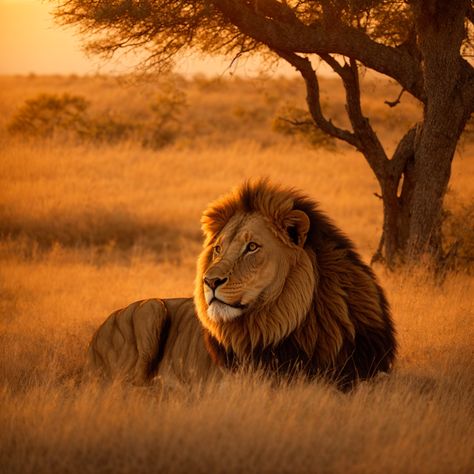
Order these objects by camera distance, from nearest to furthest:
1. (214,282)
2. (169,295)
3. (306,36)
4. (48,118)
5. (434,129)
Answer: (214,282) → (306,36) → (434,129) → (169,295) → (48,118)

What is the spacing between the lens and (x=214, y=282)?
5.14 metres

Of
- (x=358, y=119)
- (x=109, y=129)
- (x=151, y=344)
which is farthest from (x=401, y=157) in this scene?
(x=109, y=129)

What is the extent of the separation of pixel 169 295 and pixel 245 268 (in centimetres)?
535

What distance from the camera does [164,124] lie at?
3020 centimetres

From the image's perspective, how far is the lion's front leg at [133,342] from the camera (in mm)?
6348

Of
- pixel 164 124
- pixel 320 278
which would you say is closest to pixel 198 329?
pixel 320 278

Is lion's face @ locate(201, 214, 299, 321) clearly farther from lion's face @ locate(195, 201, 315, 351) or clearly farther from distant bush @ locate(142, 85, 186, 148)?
distant bush @ locate(142, 85, 186, 148)

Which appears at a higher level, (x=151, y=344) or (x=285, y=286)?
(x=285, y=286)

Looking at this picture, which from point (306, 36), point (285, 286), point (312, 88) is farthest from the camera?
point (312, 88)

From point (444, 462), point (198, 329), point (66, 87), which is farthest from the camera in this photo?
point (66, 87)

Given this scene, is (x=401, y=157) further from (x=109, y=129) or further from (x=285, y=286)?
(x=109, y=129)

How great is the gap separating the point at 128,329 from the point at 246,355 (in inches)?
54.8

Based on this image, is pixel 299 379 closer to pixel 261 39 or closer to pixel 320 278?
pixel 320 278

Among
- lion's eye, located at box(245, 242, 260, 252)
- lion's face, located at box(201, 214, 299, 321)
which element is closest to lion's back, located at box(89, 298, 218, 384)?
lion's face, located at box(201, 214, 299, 321)
